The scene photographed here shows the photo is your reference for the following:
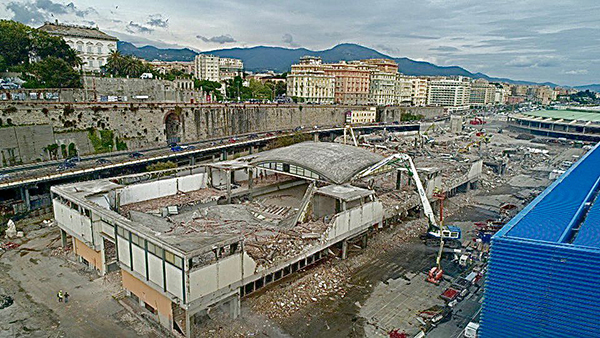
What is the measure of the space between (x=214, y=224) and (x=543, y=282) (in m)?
19.1

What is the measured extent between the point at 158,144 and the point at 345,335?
44.9m

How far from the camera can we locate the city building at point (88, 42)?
7407 cm

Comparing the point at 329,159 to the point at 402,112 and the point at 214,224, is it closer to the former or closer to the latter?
the point at 214,224

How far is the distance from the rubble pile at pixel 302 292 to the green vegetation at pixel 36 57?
48.1 m

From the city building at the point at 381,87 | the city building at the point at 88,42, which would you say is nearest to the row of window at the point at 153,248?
the city building at the point at 88,42

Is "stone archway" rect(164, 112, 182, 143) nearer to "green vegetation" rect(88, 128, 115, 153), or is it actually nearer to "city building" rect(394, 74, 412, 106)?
"green vegetation" rect(88, 128, 115, 153)

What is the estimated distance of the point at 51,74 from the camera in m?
52.9

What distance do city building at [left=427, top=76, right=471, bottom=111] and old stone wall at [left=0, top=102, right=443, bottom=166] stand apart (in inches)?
3685

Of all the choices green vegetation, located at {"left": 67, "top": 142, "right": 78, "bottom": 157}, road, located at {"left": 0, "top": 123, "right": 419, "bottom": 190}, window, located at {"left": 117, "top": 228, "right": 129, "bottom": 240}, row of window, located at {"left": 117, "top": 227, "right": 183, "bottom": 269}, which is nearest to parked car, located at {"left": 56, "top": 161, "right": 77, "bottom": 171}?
road, located at {"left": 0, "top": 123, "right": 419, "bottom": 190}

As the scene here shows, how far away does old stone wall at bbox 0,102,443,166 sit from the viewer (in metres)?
43.7

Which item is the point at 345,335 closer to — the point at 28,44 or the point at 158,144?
the point at 158,144

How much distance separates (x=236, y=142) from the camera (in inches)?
2333

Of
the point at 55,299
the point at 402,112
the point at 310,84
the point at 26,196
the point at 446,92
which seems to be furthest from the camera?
the point at 446,92

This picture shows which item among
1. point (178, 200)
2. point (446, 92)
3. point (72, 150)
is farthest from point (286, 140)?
point (446, 92)
